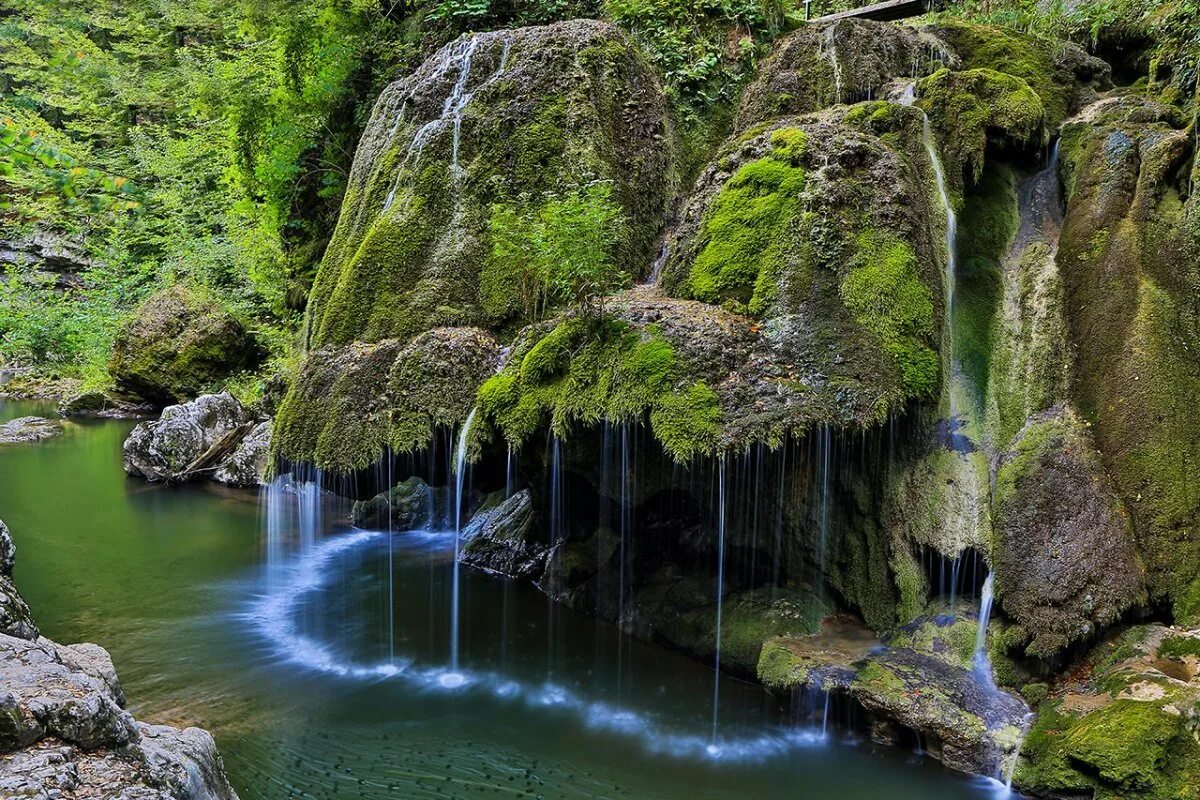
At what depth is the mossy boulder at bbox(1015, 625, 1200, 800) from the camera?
516 cm

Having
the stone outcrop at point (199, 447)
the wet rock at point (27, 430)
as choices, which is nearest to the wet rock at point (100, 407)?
the wet rock at point (27, 430)

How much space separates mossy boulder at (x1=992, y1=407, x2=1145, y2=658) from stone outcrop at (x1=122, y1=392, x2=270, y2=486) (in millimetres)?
13513

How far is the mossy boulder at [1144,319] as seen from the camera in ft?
21.7

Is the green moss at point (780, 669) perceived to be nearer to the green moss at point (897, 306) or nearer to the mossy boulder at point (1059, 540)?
the mossy boulder at point (1059, 540)

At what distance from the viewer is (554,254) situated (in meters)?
7.23

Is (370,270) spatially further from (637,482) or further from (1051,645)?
(1051,645)

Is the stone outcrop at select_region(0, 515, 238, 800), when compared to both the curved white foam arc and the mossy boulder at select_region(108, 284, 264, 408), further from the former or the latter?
the mossy boulder at select_region(108, 284, 264, 408)

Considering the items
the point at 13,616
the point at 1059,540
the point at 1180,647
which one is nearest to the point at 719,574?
the point at 1059,540

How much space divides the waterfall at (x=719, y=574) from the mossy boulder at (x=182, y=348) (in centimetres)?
1704

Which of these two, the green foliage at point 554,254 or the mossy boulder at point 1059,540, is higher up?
the green foliage at point 554,254

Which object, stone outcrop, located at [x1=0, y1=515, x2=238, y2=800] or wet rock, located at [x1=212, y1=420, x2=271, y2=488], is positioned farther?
wet rock, located at [x1=212, y1=420, x2=271, y2=488]

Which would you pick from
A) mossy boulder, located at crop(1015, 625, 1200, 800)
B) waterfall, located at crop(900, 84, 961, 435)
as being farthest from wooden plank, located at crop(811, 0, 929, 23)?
mossy boulder, located at crop(1015, 625, 1200, 800)

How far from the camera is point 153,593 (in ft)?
32.7

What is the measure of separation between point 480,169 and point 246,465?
9225 millimetres
